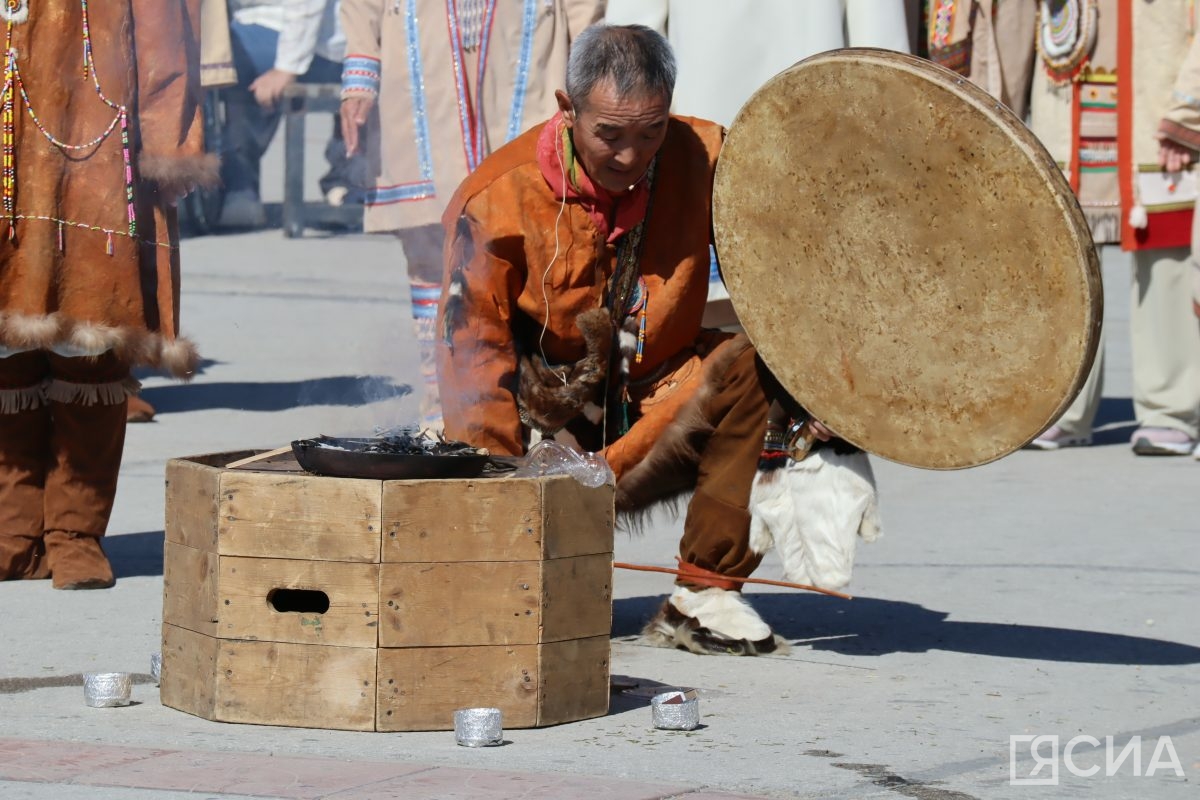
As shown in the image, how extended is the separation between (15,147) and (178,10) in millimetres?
524

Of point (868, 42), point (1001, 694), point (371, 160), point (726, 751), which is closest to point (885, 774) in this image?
point (726, 751)

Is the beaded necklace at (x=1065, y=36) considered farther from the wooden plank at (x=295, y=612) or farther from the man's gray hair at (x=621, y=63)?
the wooden plank at (x=295, y=612)

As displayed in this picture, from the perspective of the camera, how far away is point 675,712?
4059mm

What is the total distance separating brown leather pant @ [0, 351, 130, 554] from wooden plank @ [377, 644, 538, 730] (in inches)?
68.5

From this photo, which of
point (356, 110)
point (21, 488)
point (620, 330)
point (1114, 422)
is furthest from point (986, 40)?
point (21, 488)

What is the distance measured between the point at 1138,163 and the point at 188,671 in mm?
4856

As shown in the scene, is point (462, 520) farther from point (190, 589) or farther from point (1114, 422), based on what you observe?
point (1114, 422)

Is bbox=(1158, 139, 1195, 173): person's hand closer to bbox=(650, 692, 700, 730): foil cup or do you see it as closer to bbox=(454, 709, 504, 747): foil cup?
bbox=(650, 692, 700, 730): foil cup

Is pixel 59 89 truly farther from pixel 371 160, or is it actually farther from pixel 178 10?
pixel 371 160

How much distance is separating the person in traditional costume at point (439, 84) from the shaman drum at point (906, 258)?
8.52ft

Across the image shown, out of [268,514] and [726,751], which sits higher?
[268,514]

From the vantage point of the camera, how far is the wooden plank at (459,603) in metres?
3.94

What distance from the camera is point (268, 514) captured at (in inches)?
156

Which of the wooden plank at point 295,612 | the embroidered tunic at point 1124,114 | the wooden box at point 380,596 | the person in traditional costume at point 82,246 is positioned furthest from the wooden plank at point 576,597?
the embroidered tunic at point 1124,114
